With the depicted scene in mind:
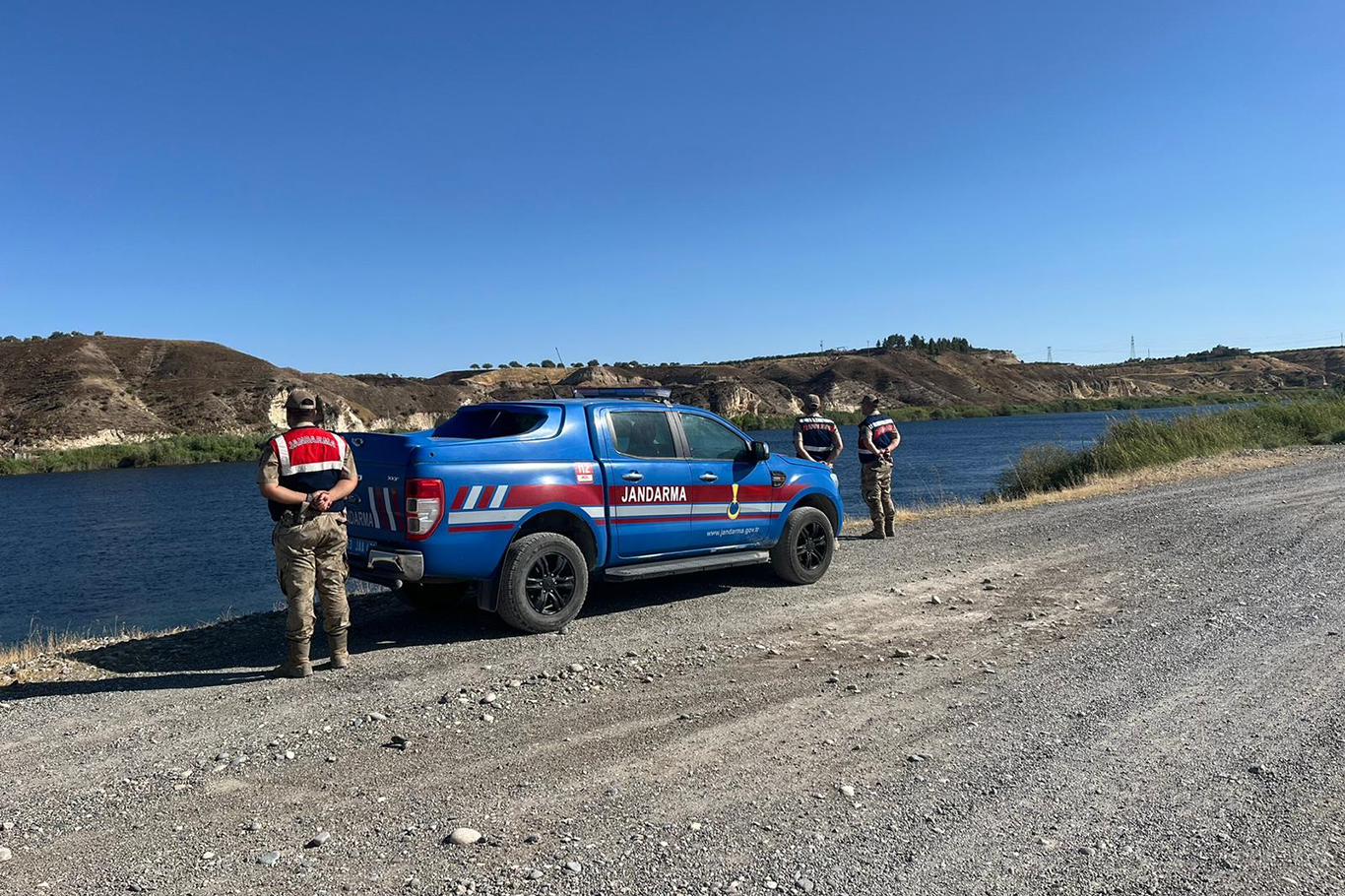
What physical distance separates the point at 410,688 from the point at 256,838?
2067mm

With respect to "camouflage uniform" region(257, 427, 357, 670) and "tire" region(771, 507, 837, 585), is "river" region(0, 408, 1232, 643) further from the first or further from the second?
"tire" region(771, 507, 837, 585)

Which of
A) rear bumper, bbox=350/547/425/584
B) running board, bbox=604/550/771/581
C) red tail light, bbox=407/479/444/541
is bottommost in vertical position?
running board, bbox=604/550/771/581

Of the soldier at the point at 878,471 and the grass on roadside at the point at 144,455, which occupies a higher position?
the grass on roadside at the point at 144,455

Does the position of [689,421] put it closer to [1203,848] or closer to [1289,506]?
[1203,848]

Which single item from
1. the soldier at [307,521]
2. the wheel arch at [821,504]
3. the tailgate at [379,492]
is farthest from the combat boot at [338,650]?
the wheel arch at [821,504]

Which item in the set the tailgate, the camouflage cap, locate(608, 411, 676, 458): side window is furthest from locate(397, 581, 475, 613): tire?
the camouflage cap

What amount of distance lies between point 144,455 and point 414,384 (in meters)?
48.7

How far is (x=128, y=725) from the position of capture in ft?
16.5

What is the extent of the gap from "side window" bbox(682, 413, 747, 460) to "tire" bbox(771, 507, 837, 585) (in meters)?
0.97

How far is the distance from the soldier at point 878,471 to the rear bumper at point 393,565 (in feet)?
24.3

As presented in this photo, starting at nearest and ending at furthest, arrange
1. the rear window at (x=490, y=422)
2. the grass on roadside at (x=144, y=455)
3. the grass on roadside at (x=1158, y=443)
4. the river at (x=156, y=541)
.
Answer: the rear window at (x=490, y=422) → the river at (x=156, y=541) → the grass on roadside at (x=1158, y=443) → the grass on roadside at (x=144, y=455)

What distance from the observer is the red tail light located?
6406 mm

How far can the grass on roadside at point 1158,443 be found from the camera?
21234 mm

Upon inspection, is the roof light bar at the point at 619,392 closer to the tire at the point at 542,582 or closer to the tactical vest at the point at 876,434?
the tire at the point at 542,582
